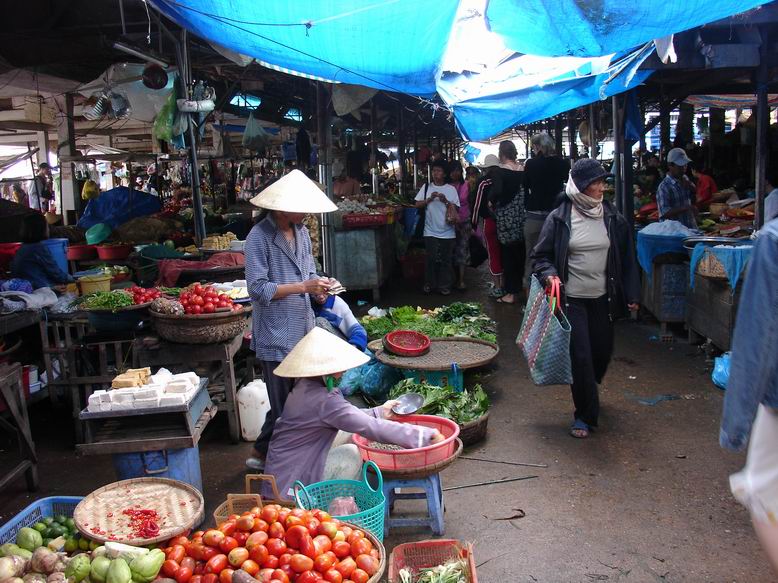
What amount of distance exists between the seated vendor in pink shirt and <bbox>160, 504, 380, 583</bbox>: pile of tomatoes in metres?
0.71

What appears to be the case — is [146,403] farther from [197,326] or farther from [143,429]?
[197,326]

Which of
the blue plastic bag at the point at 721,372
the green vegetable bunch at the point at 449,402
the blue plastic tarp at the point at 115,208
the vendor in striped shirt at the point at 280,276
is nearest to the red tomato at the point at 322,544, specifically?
the vendor in striped shirt at the point at 280,276

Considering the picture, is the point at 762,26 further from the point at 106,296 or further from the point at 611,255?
the point at 106,296

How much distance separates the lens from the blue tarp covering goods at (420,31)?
4878 millimetres

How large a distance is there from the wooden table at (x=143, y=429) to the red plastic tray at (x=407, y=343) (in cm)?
213

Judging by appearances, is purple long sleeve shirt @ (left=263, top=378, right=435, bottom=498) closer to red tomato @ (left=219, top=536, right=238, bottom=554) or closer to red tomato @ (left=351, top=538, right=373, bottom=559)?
red tomato @ (left=351, top=538, right=373, bottom=559)

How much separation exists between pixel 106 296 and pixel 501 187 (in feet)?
19.0

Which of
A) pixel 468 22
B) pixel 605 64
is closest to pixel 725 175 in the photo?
pixel 605 64

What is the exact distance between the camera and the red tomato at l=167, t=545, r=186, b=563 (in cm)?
282

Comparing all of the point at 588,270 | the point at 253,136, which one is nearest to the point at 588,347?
the point at 588,270

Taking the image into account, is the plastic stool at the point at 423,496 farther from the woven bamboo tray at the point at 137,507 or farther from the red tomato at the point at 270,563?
the red tomato at the point at 270,563

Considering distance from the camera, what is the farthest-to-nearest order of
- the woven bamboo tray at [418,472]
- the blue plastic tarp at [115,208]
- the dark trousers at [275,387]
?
the blue plastic tarp at [115,208], the dark trousers at [275,387], the woven bamboo tray at [418,472]

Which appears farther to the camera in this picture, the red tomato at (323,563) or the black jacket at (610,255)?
the black jacket at (610,255)

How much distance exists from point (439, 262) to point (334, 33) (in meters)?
5.83
